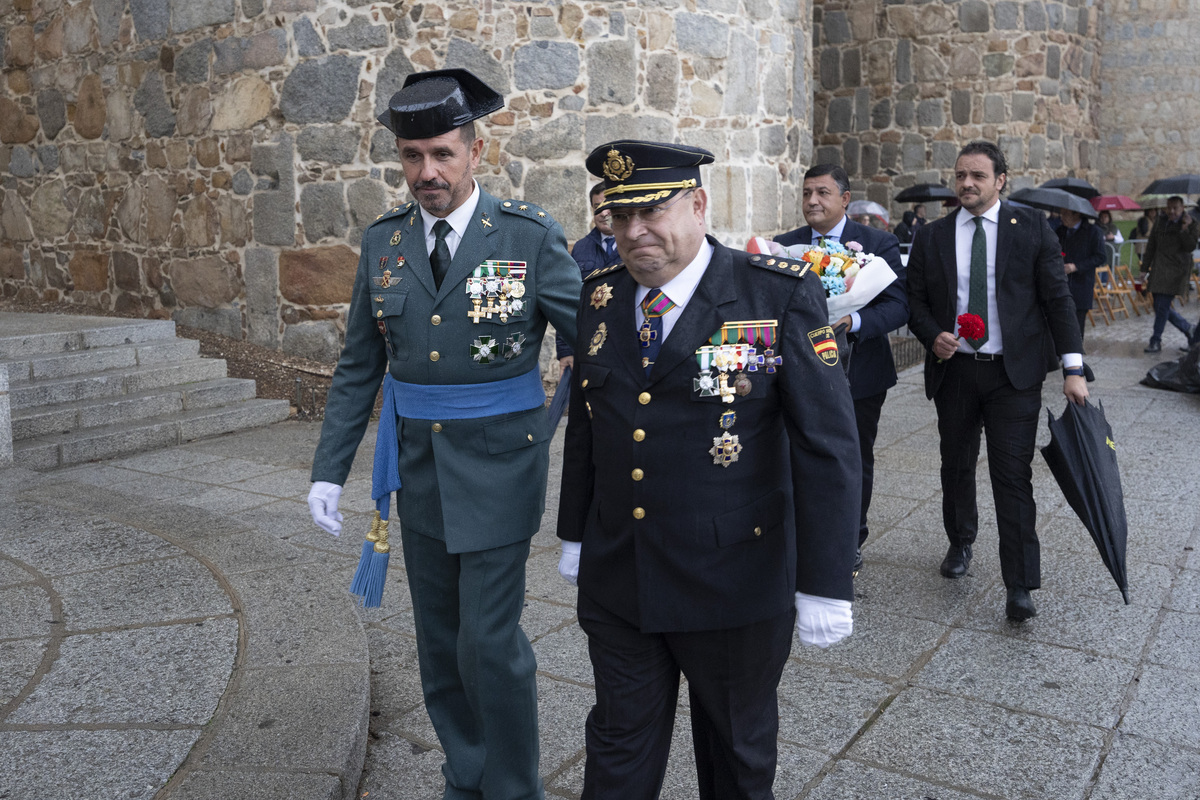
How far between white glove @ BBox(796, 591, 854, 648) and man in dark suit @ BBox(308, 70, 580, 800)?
853mm

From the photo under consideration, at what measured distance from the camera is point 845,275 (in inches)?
179

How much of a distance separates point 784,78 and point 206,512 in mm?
7039

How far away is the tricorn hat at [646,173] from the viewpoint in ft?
7.30

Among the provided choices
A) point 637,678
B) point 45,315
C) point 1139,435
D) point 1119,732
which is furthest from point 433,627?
point 45,315

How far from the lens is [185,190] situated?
9.91m

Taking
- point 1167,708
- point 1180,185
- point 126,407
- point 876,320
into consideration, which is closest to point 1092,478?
point 1167,708

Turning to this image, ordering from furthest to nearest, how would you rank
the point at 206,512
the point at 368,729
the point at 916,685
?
the point at 206,512
the point at 916,685
the point at 368,729

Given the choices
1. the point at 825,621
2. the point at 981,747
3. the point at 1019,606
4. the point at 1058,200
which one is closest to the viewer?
the point at 825,621

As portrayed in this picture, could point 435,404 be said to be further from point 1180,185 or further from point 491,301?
point 1180,185

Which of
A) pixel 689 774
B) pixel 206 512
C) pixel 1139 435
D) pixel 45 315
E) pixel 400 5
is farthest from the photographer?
pixel 45 315

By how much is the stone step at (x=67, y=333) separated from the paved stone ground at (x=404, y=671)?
8.44ft

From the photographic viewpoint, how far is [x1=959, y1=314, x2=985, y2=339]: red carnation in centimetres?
461

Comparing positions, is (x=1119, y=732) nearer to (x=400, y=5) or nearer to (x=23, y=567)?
(x=23, y=567)

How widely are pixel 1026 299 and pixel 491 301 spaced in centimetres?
273
